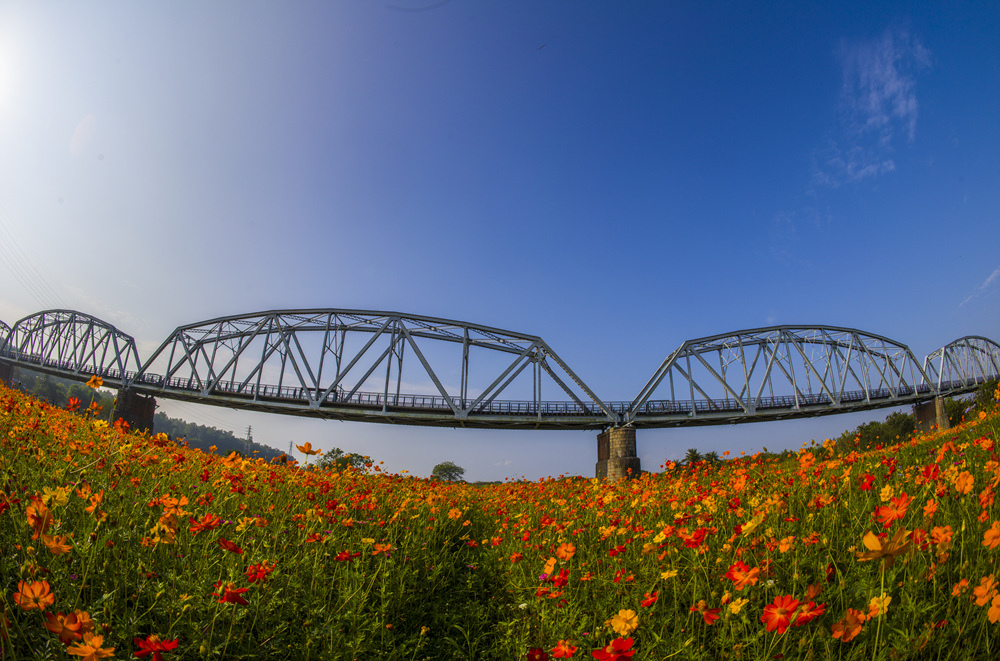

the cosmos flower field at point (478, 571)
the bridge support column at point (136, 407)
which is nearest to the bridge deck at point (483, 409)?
the bridge support column at point (136, 407)

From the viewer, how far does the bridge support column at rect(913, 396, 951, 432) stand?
161 feet

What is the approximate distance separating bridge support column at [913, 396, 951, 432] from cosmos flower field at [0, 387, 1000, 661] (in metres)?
62.9

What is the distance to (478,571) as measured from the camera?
5250 mm

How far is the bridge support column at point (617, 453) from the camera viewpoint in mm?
34125

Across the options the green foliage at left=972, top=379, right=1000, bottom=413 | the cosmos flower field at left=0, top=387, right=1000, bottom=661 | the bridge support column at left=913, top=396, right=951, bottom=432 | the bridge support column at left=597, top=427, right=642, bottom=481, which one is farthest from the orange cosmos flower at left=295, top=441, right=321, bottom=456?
the bridge support column at left=913, top=396, right=951, bottom=432

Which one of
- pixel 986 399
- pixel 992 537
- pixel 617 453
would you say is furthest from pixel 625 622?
pixel 617 453

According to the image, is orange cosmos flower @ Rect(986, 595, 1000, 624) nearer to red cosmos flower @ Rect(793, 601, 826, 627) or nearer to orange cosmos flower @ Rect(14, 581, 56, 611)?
red cosmos flower @ Rect(793, 601, 826, 627)

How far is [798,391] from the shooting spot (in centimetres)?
4647

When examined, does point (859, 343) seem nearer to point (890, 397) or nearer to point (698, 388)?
point (890, 397)

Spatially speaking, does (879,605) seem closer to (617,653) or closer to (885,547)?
(885,547)

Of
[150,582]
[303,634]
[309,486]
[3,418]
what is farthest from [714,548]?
[3,418]

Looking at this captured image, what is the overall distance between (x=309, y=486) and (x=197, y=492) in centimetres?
141

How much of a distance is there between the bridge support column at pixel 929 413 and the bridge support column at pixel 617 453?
3828 centimetres

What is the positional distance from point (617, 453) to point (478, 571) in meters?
33.2
